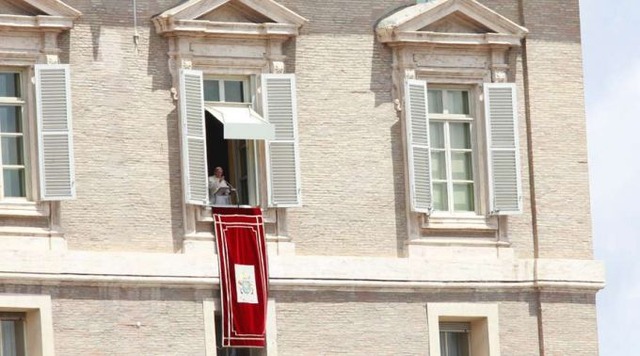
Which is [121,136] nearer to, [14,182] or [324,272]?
[14,182]

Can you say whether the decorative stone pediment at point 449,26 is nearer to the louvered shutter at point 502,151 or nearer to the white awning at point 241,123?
the louvered shutter at point 502,151

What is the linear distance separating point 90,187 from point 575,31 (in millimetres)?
8792

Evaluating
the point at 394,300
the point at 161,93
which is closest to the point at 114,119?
the point at 161,93

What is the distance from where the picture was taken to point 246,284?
5834cm

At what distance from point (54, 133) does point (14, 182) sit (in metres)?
0.94

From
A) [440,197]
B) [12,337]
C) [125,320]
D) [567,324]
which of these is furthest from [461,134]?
[12,337]

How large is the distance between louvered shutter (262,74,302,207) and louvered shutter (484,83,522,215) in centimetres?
330

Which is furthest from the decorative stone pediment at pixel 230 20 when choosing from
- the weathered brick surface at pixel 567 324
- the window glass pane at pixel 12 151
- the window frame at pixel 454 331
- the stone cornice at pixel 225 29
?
the weathered brick surface at pixel 567 324

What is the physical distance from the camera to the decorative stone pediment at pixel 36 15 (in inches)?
2247

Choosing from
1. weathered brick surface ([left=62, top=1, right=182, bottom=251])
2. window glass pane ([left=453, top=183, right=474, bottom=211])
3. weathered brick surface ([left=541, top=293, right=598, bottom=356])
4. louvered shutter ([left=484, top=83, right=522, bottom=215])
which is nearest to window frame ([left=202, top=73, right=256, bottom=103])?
weathered brick surface ([left=62, top=1, right=182, bottom=251])

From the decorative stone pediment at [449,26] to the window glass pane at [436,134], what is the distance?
128 cm

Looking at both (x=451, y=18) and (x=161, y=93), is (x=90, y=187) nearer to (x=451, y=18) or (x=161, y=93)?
(x=161, y=93)

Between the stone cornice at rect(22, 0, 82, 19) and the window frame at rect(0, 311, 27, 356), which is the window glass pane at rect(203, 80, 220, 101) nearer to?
the stone cornice at rect(22, 0, 82, 19)

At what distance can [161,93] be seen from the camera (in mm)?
58281
